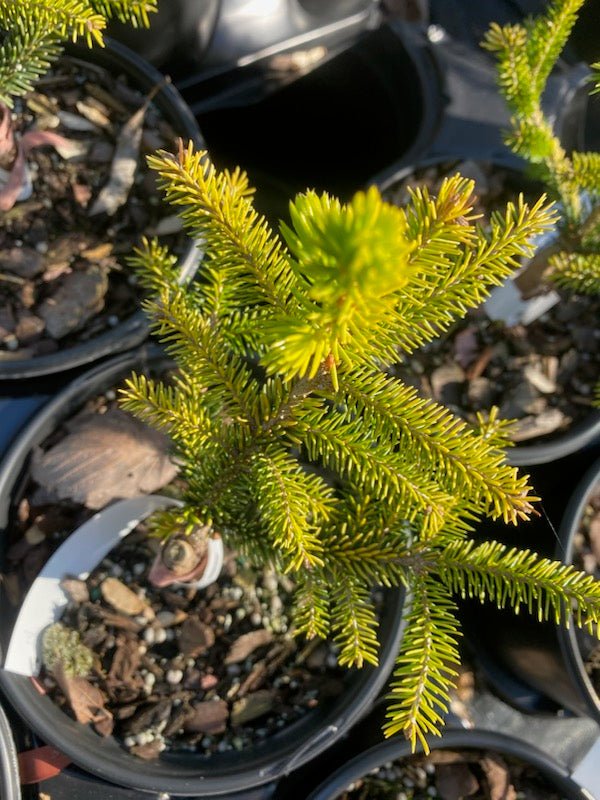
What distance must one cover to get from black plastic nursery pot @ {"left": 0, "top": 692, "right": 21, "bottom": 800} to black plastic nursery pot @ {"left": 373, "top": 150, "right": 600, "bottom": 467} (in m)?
0.87

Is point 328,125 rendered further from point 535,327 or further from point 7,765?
point 7,765

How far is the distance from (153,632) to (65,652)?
0.14 meters

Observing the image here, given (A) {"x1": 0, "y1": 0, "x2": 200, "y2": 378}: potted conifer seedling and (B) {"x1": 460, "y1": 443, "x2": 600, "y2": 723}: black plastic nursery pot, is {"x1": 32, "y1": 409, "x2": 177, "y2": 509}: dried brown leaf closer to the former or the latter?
(A) {"x1": 0, "y1": 0, "x2": 200, "y2": 378}: potted conifer seedling

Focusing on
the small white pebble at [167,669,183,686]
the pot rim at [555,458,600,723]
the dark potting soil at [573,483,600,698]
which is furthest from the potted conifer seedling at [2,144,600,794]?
the dark potting soil at [573,483,600,698]

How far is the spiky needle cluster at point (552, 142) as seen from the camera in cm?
99

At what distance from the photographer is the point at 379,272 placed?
1.48 ft

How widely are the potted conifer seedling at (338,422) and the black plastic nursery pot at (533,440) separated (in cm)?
40

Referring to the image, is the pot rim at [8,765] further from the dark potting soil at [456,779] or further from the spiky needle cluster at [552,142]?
the spiky needle cluster at [552,142]

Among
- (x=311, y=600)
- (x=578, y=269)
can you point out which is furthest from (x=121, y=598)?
(x=578, y=269)

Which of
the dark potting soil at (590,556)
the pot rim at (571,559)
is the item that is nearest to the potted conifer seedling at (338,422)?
the pot rim at (571,559)

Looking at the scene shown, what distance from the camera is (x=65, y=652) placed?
3.56 feet

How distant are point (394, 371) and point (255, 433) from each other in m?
0.59

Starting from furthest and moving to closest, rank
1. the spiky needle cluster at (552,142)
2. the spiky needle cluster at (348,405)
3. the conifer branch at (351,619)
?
Result: the spiky needle cluster at (552,142) → the conifer branch at (351,619) → the spiky needle cluster at (348,405)

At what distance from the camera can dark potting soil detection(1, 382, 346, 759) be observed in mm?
1102
